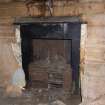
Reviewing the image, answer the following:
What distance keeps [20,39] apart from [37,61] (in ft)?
1.07

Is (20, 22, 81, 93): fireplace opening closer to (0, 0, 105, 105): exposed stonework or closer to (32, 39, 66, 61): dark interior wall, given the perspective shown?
(32, 39, 66, 61): dark interior wall

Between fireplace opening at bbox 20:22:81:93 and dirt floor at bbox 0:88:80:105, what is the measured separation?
0.20ft

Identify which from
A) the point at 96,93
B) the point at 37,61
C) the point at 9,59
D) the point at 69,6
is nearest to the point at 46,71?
the point at 37,61

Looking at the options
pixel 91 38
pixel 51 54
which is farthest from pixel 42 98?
pixel 91 38

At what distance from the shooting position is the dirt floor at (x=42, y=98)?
8.46 feet

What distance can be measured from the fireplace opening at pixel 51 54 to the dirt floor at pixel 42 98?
6 cm

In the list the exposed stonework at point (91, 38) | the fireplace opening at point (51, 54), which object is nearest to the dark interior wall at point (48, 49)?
the fireplace opening at point (51, 54)

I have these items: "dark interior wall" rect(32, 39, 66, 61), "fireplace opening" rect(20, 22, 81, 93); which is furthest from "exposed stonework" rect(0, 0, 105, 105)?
"dark interior wall" rect(32, 39, 66, 61)

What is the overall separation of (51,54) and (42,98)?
0.50 m

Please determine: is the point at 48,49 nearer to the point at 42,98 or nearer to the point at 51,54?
the point at 51,54

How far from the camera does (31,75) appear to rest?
273cm

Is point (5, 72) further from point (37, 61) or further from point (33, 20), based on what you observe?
point (33, 20)

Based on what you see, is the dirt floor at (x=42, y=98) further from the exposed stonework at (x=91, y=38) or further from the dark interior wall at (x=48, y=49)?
the dark interior wall at (x=48, y=49)

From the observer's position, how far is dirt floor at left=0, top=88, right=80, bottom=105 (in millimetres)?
2578
